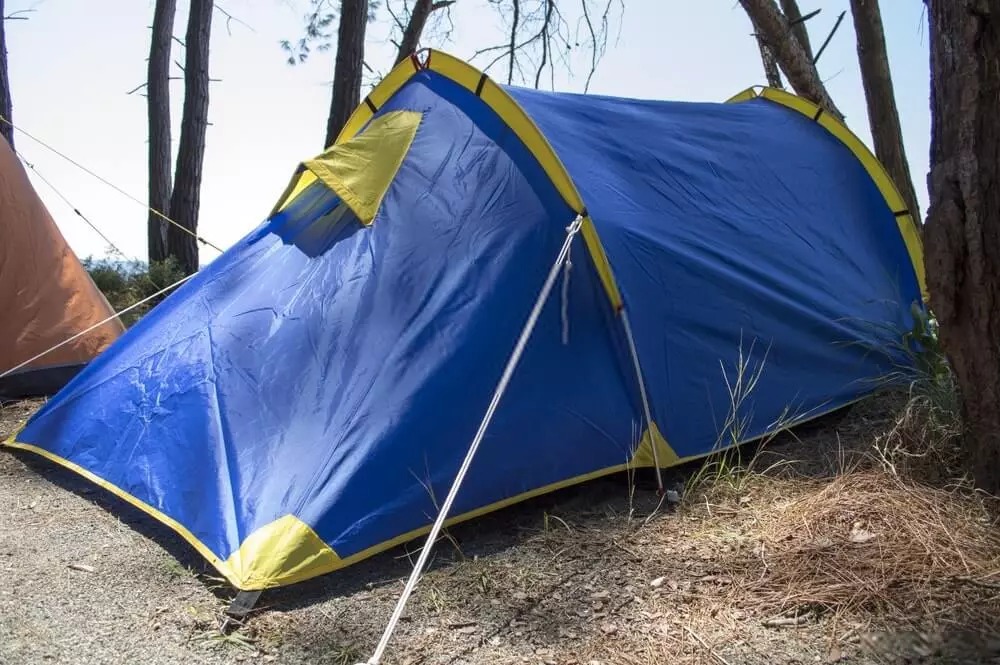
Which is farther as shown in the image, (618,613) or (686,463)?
(686,463)

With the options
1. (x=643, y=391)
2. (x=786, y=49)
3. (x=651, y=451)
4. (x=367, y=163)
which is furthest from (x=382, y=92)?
(x=786, y=49)

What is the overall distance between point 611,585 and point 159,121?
799cm

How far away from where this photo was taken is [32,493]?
343cm

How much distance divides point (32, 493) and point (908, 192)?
19.7ft

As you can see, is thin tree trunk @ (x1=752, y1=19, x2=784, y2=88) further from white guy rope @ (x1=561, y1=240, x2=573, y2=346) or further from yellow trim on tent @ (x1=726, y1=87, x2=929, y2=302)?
white guy rope @ (x1=561, y1=240, x2=573, y2=346)

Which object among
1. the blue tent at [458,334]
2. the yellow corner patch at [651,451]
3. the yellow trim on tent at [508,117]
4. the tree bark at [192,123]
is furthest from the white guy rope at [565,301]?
the tree bark at [192,123]

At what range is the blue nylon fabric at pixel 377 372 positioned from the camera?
2.81 m

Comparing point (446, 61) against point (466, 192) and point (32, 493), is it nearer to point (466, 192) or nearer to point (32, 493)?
point (466, 192)

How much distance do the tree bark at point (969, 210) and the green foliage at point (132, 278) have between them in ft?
21.9

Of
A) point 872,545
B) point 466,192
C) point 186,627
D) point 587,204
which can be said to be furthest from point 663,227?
point 186,627

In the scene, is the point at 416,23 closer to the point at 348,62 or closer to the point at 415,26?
the point at 415,26

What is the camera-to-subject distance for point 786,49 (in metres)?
6.25

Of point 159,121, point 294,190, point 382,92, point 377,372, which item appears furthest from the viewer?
point 159,121

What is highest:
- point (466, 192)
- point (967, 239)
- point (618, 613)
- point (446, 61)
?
point (446, 61)
